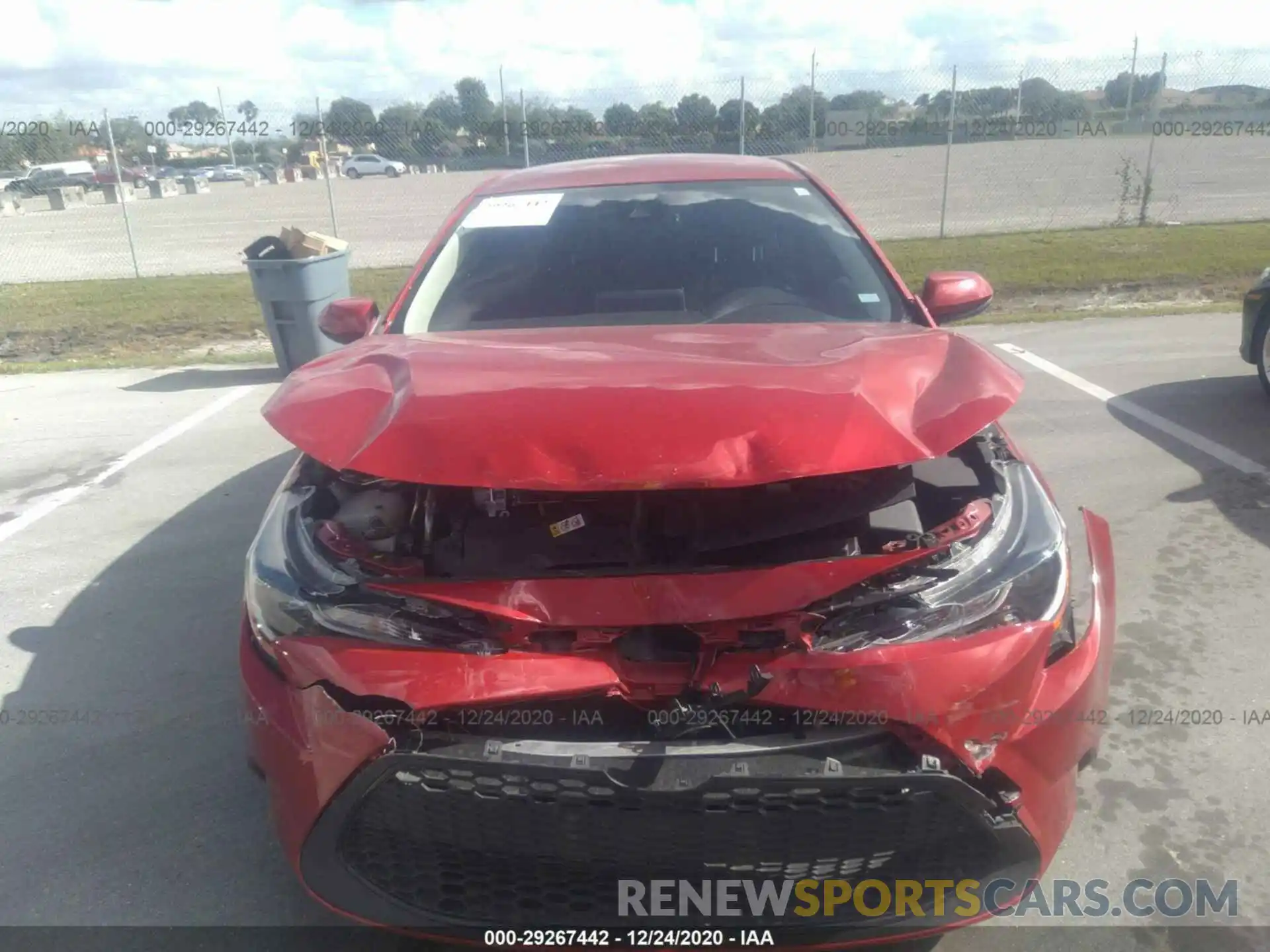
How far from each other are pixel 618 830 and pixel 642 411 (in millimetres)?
874

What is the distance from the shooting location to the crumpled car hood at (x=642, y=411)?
1986 millimetres

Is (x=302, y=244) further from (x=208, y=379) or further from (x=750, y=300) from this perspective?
(x=750, y=300)

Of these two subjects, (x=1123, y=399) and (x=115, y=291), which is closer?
(x=1123, y=399)

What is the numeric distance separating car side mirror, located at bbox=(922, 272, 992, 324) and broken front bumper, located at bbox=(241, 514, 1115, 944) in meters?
1.91

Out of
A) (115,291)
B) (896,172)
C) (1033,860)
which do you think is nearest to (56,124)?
(115,291)

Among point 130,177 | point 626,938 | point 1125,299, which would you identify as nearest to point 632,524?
point 626,938

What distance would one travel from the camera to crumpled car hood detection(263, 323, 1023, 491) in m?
1.99

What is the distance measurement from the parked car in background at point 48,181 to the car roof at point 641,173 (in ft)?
128

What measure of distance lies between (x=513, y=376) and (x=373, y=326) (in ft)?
4.14

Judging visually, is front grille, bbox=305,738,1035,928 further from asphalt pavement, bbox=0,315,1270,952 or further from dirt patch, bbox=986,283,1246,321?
dirt patch, bbox=986,283,1246,321

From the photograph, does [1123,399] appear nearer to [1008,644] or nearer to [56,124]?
[1008,644]

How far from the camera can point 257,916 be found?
2.43 metres

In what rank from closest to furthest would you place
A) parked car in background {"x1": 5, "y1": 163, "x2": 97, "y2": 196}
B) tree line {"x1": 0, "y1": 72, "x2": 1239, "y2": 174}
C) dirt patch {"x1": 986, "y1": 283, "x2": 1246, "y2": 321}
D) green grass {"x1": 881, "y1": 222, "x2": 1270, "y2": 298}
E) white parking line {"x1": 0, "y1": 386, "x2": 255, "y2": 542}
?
white parking line {"x1": 0, "y1": 386, "x2": 255, "y2": 542} → dirt patch {"x1": 986, "y1": 283, "x2": 1246, "y2": 321} → green grass {"x1": 881, "y1": 222, "x2": 1270, "y2": 298} → tree line {"x1": 0, "y1": 72, "x2": 1239, "y2": 174} → parked car in background {"x1": 5, "y1": 163, "x2": 97, "y2": 196}

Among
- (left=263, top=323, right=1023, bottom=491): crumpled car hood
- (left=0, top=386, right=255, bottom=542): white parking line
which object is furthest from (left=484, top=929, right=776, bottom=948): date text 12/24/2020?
(left=0, top=386, right=255, bottom=542): white parking line
